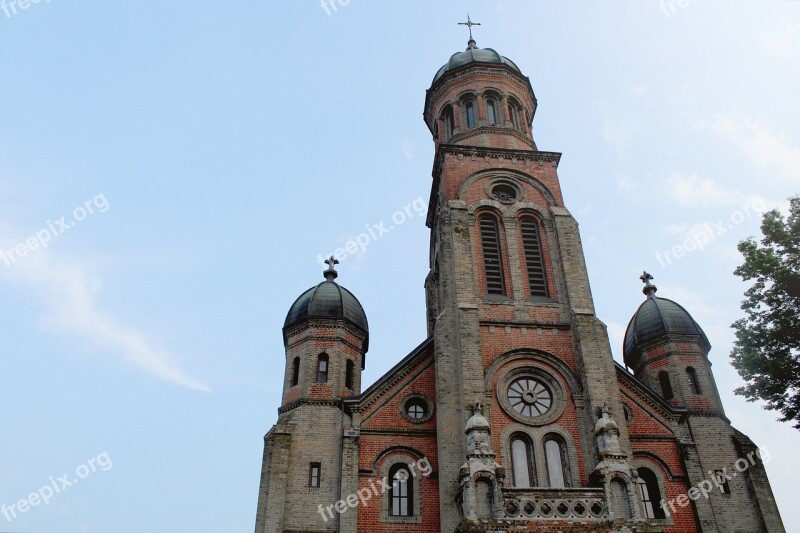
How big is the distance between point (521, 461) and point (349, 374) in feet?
23.6

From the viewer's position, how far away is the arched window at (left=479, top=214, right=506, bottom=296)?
22.7m

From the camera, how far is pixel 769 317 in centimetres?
1727

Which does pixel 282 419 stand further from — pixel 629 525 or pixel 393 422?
pixel 629 525

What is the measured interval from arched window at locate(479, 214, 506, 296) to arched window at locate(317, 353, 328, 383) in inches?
246

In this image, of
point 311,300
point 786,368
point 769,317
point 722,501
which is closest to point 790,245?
point 769,317

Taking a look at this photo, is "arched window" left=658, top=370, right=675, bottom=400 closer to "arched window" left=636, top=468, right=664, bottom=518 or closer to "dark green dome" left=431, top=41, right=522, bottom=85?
"arched window" left=636, top=468, right=664, bottom=518

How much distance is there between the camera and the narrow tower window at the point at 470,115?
29234mm

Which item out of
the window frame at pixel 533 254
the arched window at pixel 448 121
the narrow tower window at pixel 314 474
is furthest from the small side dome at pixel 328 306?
the arched window at pixel 448 121

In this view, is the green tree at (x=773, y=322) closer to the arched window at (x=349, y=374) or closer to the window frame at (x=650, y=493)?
the window frame at (x=650, y=493)

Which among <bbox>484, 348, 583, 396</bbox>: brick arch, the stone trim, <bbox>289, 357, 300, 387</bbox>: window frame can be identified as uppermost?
<bbox>289, 357, 300, 387</bbox>: window frame

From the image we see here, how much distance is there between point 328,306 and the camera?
24.2m

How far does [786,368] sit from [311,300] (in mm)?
15411

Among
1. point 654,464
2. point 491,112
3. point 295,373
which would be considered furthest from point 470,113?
point 654,464

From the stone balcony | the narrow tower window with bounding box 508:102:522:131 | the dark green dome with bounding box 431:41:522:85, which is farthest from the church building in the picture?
the dark green dome with bounding box 431:41:522:85
